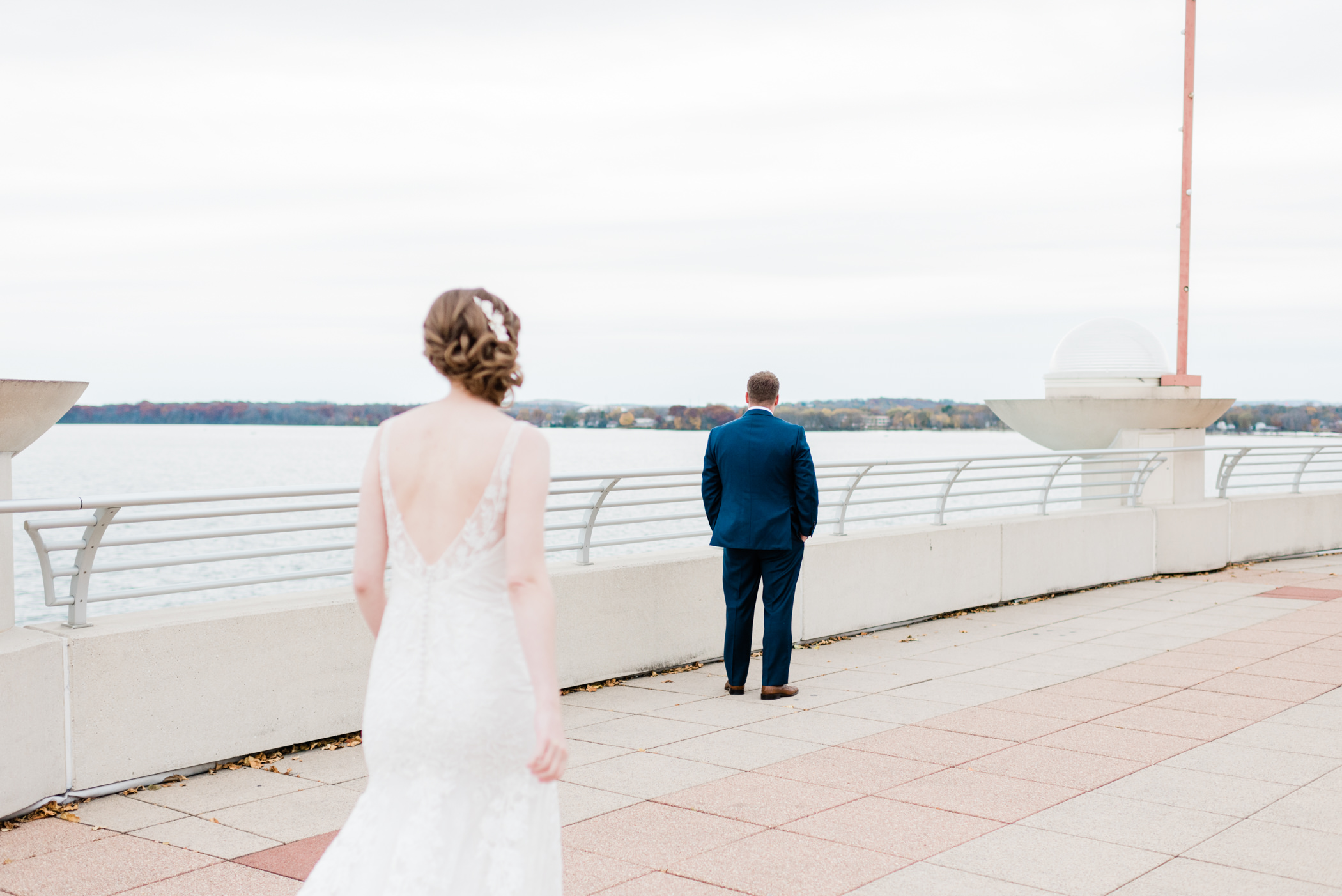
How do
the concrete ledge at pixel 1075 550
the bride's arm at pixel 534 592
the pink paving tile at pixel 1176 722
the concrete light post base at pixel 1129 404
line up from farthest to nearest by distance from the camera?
the concrete light post base at pixel 1129 404
the concrete ledge at pixel 1075 550
the pink paving tile at pixel 1176 722
the bride's arm at pixel 534 592

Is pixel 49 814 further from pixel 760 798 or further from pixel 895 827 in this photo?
pixel 895 827

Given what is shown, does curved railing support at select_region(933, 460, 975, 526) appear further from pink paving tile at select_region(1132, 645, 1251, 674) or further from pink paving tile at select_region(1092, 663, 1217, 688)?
pink paving tile at select_region(1092, 663, 1217, 688)

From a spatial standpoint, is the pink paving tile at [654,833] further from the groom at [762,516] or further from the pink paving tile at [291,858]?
the groom at [762,516]

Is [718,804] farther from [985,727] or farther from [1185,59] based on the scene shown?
[1185,59]

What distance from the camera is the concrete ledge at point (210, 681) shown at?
17.1ft

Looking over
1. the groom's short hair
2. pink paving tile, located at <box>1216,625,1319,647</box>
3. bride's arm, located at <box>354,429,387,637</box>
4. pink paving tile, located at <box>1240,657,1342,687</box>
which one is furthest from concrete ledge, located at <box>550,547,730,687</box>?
bride's arm, located at <box>354,429,387,637</box>

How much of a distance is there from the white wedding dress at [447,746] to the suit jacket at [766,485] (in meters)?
4.40

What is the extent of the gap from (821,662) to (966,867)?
4106mm

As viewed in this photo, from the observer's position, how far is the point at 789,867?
14.4 ft

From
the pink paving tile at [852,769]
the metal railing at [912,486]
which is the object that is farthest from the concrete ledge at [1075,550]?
the pink paving tile at [852,769]

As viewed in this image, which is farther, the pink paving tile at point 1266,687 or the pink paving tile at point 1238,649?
the pink paving tile at point 1238,649

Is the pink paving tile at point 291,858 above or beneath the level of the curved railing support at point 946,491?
beneath

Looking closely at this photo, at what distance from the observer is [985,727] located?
256 inches

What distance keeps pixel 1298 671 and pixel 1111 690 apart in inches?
58.0
